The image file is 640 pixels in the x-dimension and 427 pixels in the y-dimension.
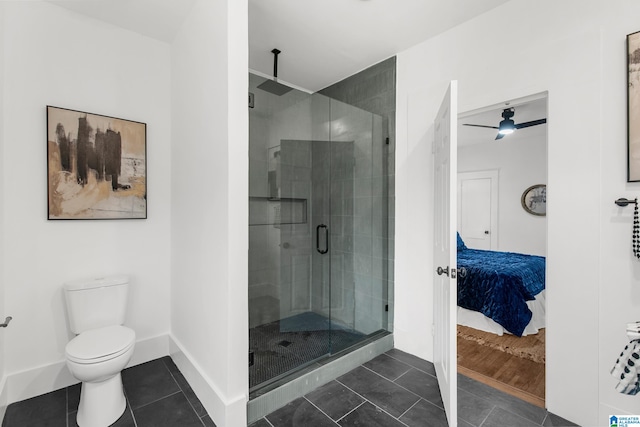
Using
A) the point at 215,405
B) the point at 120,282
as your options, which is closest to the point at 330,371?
the point at 215,405

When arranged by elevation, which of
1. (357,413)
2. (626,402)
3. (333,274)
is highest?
(333,274)

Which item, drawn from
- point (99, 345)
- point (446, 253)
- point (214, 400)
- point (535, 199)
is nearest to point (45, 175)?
point (99, 345)

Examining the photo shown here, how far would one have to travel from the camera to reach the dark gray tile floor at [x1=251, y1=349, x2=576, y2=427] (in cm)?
176

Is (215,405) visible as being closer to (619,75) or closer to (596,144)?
(596,144)

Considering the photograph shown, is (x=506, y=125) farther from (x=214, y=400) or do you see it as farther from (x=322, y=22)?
(x=214, y=400)

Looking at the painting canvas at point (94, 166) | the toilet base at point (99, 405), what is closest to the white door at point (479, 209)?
the painting canvas at point (94, 166)

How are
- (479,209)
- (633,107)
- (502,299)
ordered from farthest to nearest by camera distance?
(479,209) → (502,299) → (633,107)

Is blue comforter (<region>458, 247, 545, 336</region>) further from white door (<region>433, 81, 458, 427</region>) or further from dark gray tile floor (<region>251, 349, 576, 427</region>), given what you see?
dark gray tile floor (<region>251, 349, 576, 427</region>)

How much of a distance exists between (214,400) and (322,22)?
8.79 feet

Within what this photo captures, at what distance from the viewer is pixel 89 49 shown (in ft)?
7.18

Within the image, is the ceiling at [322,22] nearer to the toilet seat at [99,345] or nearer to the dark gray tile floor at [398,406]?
the toilet seat at [99,345]

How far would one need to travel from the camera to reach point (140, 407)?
6.17 ft

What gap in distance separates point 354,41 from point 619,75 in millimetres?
1754

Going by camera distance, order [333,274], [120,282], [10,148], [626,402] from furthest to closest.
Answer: [333,274], [120,282], [10,148], [626,402]
